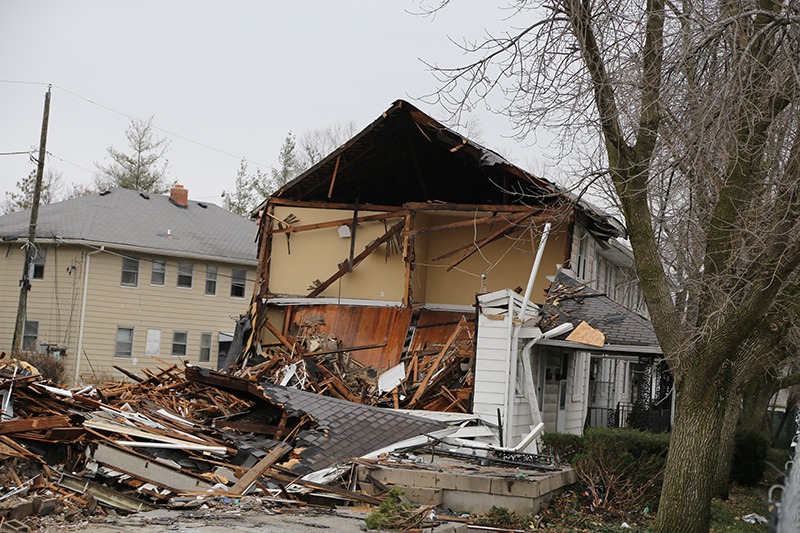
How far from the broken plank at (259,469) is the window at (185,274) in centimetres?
1962

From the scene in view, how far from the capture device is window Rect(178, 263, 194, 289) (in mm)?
28469

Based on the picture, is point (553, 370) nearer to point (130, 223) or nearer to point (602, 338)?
point (602, 338)

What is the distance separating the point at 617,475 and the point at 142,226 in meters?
23.4

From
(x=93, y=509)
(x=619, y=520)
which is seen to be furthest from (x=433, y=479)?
(x=93, y=509)

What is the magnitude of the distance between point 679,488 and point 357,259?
436 inches

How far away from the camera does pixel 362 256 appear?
1820 centimetres

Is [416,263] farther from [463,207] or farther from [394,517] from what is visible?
[394,517]

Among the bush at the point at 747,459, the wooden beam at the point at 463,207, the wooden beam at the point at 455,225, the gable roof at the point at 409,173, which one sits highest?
the gable roof at the point at 409,173

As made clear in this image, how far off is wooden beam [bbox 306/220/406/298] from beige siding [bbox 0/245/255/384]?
10453mm

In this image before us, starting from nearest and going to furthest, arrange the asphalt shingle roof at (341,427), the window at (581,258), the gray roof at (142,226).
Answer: the asphalt shingle roof at (341,427) → the window at (581,258) → the gray roof at (142,226)

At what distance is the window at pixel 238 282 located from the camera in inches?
1168

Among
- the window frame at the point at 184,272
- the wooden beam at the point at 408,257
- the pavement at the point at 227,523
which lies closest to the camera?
the pavement at the point at 227,523

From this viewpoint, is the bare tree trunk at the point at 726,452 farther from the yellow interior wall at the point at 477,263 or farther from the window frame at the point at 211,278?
the window frame at the point at 211,278

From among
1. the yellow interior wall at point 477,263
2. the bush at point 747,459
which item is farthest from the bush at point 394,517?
the bush at point 747,459
